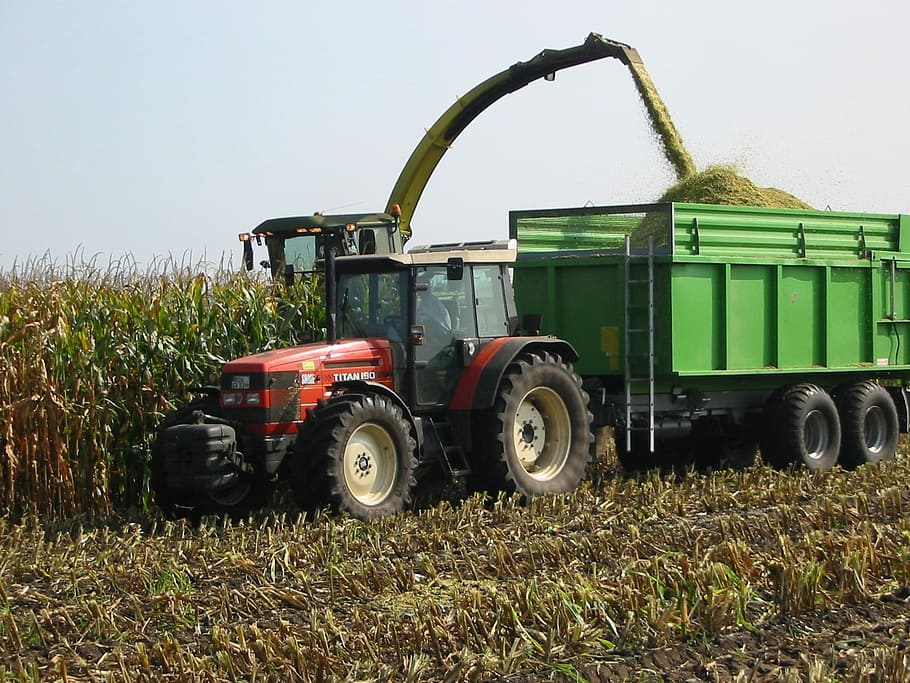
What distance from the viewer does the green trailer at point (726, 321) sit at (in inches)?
445

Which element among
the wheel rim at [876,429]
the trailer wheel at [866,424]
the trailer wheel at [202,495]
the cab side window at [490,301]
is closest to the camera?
the trailer wheel at [202,495]

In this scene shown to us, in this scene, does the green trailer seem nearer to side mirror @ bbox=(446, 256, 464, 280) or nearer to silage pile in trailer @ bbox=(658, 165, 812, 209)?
silage pile in trailer @ bbox=(658, 165, 812, 209)

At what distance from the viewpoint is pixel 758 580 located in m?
6.74

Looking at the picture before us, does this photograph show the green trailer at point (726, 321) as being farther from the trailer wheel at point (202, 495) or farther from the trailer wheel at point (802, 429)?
the trailer wheel at point (202, 495)

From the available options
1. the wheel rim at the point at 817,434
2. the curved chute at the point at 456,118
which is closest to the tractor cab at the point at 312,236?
the curved chute at the point at 456,118

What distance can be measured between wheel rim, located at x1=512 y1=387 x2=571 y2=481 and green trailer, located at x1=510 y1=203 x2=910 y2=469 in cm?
63

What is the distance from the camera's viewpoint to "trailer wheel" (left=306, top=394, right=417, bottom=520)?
8.73 meters

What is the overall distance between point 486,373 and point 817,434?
3.99 m

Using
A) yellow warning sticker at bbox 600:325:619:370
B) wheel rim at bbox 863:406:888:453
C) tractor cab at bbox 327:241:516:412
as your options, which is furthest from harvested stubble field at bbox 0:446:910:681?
wheel rim at bbox 863:406:888:453

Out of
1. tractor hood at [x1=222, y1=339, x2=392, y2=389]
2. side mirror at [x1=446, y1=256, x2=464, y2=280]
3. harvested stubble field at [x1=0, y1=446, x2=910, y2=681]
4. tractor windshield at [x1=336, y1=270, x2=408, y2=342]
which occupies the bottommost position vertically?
harvested stubble field at [x1=0, y1=446, x2=910, y2=681]

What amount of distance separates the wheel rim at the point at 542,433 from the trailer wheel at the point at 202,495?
2.07 metres

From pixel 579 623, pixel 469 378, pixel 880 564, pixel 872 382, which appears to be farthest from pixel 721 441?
pixel 579 623

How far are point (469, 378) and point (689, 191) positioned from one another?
439 centimetres

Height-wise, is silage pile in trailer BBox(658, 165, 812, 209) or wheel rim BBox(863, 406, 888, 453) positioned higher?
silage pile in trailer BBox(658, 165, 812, 209)
